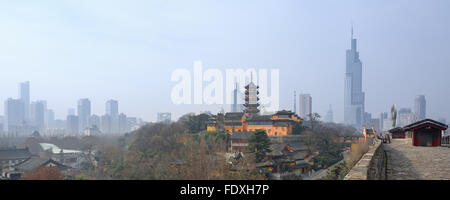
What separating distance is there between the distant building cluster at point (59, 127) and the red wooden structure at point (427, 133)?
1696 inches

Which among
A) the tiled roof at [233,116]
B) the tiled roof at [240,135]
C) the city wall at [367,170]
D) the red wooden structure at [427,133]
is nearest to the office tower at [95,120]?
the tiled roof at [233,116]

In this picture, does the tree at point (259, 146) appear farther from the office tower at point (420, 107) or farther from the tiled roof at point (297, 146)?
the office tower at point (420, 107)

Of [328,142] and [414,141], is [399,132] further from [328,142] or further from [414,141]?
[328,142]

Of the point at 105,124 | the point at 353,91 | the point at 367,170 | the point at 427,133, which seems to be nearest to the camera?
the point at 367,170

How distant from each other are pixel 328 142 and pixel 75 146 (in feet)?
87.1

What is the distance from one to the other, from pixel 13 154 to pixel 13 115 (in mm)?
31373

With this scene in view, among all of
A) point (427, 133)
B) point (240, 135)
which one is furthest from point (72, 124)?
point (427, 133)

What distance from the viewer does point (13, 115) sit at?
49.8 meters

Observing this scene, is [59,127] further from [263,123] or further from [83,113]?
[263,123]

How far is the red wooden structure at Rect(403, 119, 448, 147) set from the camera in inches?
305

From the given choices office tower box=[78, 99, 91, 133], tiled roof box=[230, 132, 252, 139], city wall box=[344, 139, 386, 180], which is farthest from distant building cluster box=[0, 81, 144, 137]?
city wall box=[344, 139, 386, 180]

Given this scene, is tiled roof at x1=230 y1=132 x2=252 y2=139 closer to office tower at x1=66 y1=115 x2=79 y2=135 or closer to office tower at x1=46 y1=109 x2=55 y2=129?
office tower at x1=66 y1=115 x2=79 y2=135
